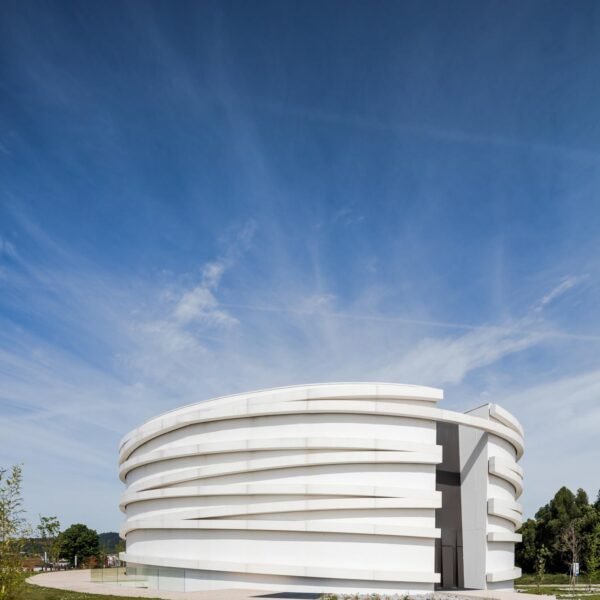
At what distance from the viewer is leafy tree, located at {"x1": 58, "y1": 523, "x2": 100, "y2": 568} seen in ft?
250

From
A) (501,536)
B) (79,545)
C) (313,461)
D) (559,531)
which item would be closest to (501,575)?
(501,536)

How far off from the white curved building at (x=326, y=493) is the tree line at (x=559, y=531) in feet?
95.6

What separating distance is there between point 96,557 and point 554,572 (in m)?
51.1

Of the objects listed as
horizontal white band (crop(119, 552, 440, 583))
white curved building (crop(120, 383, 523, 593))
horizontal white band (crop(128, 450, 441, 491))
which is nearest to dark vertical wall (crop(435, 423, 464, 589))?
white curved building (crop(120, 383, 523, 593))

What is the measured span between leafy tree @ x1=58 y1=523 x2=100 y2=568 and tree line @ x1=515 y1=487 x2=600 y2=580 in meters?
49.7

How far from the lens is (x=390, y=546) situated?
28.8 metres

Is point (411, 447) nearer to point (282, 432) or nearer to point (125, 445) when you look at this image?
point (282, 432)

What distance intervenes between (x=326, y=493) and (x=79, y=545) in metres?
59.3

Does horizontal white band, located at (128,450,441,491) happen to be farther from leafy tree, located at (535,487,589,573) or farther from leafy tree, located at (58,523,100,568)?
leafy tree, located at (58,523,100,568)

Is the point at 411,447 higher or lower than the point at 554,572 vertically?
higher

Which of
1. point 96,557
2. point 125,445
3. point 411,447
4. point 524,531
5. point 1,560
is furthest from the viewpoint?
point 96,557

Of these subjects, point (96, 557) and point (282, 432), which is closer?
point (282, 432)

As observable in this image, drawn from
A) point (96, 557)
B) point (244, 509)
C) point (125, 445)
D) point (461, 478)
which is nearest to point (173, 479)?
point (244, 509)

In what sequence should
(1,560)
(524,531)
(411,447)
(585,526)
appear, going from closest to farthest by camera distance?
1. (1,560)
2. (411,447)
3. (585,526)
4. (524,531)
